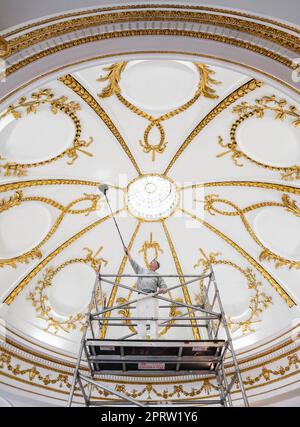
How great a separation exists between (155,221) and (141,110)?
3517mm

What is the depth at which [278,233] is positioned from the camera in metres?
9.12

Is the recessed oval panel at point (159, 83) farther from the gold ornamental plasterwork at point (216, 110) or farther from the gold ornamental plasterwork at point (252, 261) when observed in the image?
the gold ornamental plasterwork at point (252, 261)

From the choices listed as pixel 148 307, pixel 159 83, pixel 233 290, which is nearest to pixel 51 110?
pixel 159 83

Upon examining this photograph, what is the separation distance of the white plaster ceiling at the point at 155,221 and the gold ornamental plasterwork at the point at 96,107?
29 millimetres

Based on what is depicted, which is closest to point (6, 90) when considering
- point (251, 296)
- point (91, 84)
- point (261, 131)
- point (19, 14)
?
point (19, 14)

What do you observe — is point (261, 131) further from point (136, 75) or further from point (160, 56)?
point (160, 56)

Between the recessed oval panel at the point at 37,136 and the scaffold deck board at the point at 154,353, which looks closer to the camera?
the scaffold deck board at the point at 154,353

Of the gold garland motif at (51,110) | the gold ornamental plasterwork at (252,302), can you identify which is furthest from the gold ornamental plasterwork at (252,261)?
the gold garland motif at (51,110)

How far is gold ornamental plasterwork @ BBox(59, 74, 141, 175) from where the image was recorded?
21.6ft

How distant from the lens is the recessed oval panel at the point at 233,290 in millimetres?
10242

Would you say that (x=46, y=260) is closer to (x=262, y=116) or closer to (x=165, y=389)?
(x=165, y=389)

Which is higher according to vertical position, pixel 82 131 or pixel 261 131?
pixel 82 131

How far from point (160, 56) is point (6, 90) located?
5.98 feet

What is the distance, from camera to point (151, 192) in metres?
10.1
